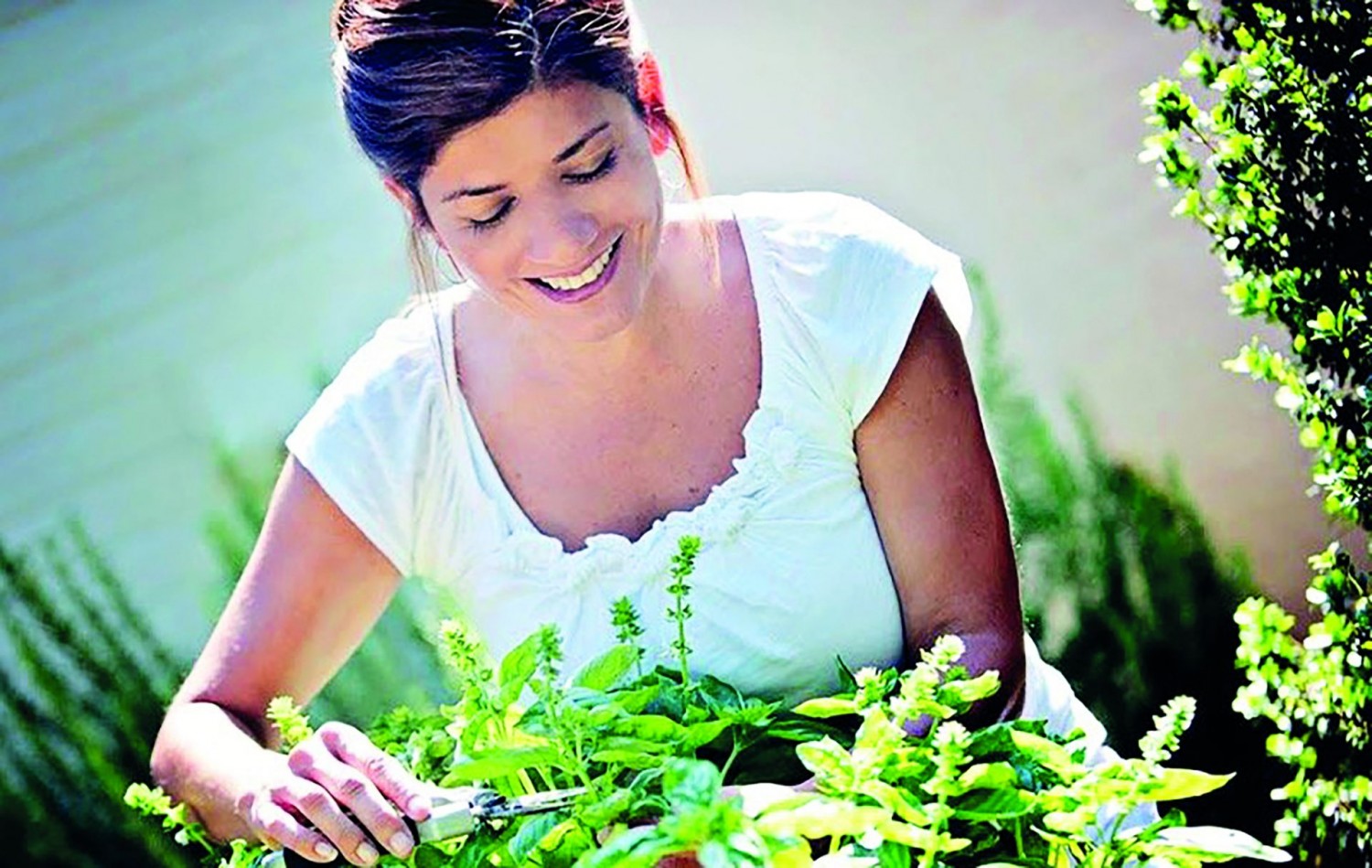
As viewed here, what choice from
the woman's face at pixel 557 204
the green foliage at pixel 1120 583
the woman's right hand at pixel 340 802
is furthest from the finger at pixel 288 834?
the green foliage at pixel 1120 583

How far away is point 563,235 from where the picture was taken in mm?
1790

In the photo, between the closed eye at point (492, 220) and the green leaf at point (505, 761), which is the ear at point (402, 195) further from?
the green leaf at point (505, 761)

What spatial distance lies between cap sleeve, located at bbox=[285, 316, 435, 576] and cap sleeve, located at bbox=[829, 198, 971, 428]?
1.38 ft

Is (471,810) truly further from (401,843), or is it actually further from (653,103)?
(653,103)

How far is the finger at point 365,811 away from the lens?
148 centimetres

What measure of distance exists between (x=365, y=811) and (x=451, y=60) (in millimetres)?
635

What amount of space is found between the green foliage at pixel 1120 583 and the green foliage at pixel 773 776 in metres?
1.65

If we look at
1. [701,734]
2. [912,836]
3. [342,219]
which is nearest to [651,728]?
[701,734]

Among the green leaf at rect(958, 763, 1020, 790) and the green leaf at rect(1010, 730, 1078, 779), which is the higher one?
the green leaf at rect(958, 763, 1020, 790)

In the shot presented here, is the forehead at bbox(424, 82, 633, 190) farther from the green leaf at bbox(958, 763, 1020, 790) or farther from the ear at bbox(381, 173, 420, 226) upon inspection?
the green leaf at bbox(958, 763, 1020, 790)

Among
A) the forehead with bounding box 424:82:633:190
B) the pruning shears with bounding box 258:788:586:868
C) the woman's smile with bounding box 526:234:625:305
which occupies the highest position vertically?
the forehead with bounding box 424:82:633:190

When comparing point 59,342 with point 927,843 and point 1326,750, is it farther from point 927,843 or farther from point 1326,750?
point 927,843

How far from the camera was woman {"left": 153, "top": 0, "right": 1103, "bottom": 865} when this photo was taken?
1.80 metres

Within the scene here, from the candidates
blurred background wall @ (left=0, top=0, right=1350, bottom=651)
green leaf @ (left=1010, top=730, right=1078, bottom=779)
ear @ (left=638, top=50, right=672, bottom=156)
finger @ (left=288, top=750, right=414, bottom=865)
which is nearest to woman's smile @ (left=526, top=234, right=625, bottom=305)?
ear @ (left=638, top=50, right=672, bottom=156)
